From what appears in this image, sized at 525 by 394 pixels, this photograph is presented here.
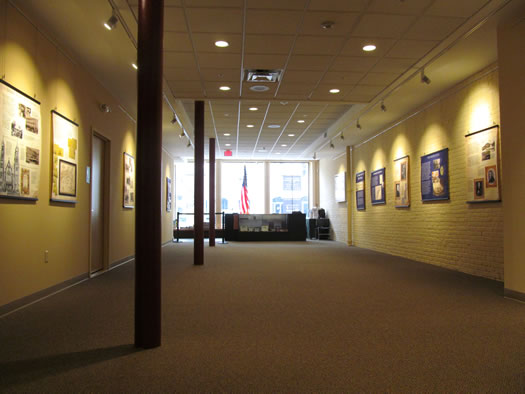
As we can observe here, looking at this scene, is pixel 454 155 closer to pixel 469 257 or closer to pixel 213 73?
pixel 469 257

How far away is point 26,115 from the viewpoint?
15.4 ft

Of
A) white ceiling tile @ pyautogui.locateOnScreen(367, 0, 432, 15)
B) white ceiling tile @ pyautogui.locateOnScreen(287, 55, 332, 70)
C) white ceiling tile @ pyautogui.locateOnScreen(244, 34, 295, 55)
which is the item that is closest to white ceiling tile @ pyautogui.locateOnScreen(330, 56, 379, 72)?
white ceiling tile @ pyautogui.locateOnScreen(287, 55, 332, 70)

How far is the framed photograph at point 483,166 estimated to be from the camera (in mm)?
6512

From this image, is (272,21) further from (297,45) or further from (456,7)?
(456,7)

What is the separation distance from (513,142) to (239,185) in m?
15.9

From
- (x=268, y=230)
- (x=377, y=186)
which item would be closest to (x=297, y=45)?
(x=377, y=186)

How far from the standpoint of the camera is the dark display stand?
54.0 feet

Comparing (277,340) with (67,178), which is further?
(67,178)

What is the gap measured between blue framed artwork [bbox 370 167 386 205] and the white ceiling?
76.6 inches

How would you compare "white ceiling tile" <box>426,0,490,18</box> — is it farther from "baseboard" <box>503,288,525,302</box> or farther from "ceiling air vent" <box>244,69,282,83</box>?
"baseboard" <box>503,288,525,302</box>

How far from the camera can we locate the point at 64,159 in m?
5.83

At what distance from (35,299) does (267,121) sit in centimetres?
821

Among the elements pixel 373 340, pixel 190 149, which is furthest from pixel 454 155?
pixel 190 149

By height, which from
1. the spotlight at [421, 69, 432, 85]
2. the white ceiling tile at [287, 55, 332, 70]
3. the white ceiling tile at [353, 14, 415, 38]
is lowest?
the spotlight at [421, 69, 432, 85]
